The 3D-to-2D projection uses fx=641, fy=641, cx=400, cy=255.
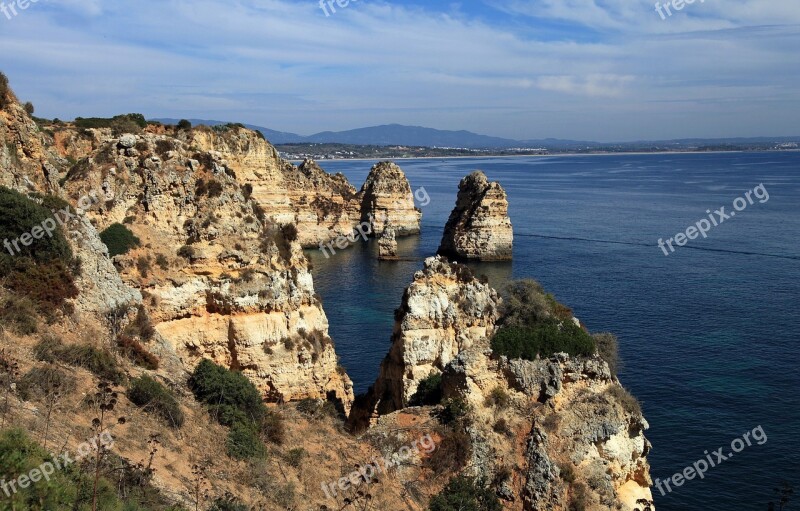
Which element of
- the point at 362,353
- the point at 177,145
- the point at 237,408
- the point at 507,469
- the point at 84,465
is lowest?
the point at 362,353

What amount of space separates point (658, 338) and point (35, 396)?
4620 centimetres

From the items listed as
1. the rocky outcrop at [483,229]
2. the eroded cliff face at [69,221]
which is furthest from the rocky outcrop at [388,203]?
the eroded cliff face at [69,221]

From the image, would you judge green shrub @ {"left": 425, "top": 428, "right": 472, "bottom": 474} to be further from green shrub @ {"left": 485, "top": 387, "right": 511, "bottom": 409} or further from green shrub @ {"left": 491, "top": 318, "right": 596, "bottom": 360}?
green shrub @ {"left": 491, "top": 318, "right": 596, "bottom": 360}

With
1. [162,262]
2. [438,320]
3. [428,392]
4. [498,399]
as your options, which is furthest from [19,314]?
[438,320]

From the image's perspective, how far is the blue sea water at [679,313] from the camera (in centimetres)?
3456

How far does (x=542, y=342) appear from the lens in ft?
83.0

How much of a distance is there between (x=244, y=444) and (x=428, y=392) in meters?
10.8

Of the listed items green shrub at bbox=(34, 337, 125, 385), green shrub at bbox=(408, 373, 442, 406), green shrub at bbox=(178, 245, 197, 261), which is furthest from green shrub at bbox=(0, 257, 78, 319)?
green shrub at bbox=(408, 373, 442, 406)

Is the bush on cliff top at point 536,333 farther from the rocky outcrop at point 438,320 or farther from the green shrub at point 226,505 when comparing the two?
the green shrub at point 226,505

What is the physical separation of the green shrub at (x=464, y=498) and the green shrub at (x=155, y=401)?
8796 mm

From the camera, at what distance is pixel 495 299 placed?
31.3 metres

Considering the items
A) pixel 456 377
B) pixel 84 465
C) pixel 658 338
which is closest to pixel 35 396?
pixel 84 465

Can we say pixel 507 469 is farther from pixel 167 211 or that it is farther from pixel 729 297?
pixel 729 297

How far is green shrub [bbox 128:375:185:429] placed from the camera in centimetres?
1938
